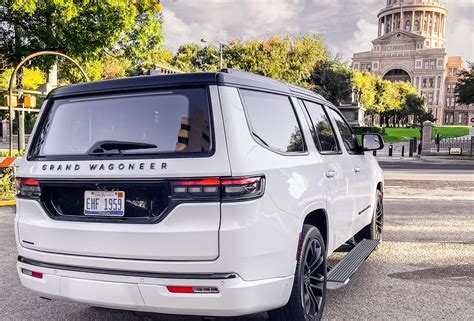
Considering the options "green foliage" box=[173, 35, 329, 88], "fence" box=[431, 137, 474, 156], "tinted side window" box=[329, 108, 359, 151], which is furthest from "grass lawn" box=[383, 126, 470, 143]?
"tinted side window" box=[329, 108, 359, 151]

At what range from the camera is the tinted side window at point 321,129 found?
4004 mm

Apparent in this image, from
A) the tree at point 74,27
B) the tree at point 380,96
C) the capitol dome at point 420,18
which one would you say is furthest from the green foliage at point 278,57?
the capitol dome at point 420,18

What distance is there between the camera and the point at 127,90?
3.07 m

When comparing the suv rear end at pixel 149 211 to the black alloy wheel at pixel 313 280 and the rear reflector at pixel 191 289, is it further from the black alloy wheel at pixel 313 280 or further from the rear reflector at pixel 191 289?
the black alloy wheel at pixel 313 280

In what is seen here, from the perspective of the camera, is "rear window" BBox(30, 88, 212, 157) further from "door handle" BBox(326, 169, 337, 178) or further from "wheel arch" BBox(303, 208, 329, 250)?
"door handle" BBox(326, 169, 337, 178)

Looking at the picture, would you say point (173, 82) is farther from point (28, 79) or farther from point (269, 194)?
point (28, 79)

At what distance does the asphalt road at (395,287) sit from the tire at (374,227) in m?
0.26

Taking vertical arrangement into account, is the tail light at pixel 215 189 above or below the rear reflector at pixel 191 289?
above

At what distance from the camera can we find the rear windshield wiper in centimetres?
293

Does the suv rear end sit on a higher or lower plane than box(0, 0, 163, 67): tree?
lower

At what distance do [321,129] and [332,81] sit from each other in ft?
185

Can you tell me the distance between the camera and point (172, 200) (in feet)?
8.91

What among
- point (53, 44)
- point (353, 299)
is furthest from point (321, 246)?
point (53, 44)

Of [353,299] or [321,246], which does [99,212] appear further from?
→ [353,299]
